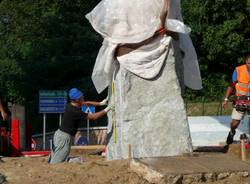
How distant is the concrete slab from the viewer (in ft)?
19.4

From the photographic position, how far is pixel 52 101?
59.0 ft

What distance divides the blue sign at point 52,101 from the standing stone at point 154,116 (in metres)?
10.0

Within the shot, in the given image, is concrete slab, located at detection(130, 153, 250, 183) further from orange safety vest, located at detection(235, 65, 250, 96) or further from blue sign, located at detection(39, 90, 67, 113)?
blue sign, located at detection(39, 90, 67, 113)

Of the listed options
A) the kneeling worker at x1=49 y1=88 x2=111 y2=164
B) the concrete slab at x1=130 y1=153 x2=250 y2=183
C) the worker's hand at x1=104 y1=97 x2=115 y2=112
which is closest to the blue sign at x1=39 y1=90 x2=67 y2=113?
the kneeling worker at x1=49 y1=88 x2=111 y2=164

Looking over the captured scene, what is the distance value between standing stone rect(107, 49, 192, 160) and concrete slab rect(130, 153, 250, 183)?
88cm

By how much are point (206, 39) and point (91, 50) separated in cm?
671

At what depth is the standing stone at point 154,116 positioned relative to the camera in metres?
7.86

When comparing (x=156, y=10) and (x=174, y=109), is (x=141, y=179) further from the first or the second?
(x=156, y=10)

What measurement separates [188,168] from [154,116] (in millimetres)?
1708

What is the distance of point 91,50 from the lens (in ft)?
89.1

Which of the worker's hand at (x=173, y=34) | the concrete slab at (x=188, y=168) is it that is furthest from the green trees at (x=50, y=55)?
the concrete slab at (x=188, y=168)

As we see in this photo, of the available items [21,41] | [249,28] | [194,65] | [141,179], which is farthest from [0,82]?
[141,179]

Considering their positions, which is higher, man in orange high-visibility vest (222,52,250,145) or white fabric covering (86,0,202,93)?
white fabric covering (86,0,202,93)

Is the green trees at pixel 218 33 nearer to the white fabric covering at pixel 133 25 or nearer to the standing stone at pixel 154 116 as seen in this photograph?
the white fabric covering at pixel 133 25
